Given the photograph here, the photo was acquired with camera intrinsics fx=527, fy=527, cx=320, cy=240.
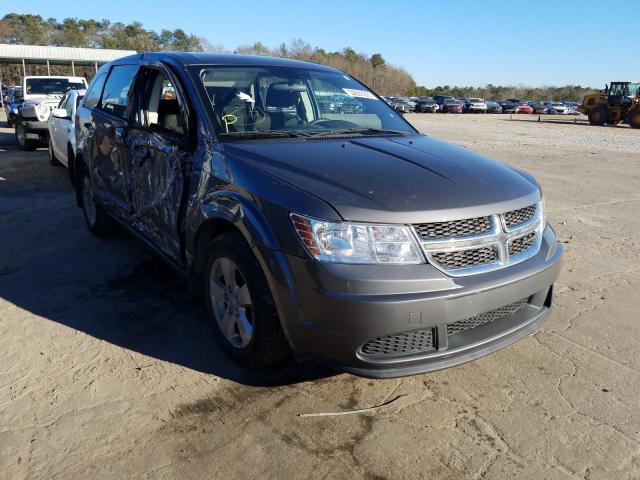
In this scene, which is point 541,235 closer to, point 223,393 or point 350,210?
point 350,210

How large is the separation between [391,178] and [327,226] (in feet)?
1.79

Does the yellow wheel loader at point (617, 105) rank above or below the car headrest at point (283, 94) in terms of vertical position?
above

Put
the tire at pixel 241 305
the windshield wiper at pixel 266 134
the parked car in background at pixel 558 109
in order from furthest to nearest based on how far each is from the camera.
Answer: the parked car in background at pixel 558 109, the windshield wiper at pixel 266 134, the tire at pixel 241 305

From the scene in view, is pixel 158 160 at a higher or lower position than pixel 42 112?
lower

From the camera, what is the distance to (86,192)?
561cm

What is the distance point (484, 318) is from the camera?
2.71m

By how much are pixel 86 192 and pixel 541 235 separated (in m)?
4.59

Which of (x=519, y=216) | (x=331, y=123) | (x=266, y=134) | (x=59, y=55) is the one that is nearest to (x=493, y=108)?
(x=59, y=55)

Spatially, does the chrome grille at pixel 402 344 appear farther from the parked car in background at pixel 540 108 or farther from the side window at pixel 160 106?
the parked car in background at pixel 540 108

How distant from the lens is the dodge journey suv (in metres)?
2.41

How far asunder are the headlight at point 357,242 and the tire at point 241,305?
432mm

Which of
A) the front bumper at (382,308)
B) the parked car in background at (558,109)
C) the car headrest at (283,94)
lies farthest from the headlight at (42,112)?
the parked car in background at (558,109)

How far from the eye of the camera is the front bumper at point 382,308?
2.36m

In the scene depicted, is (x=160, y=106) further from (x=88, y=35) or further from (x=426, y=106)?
(x=88, y=35)
